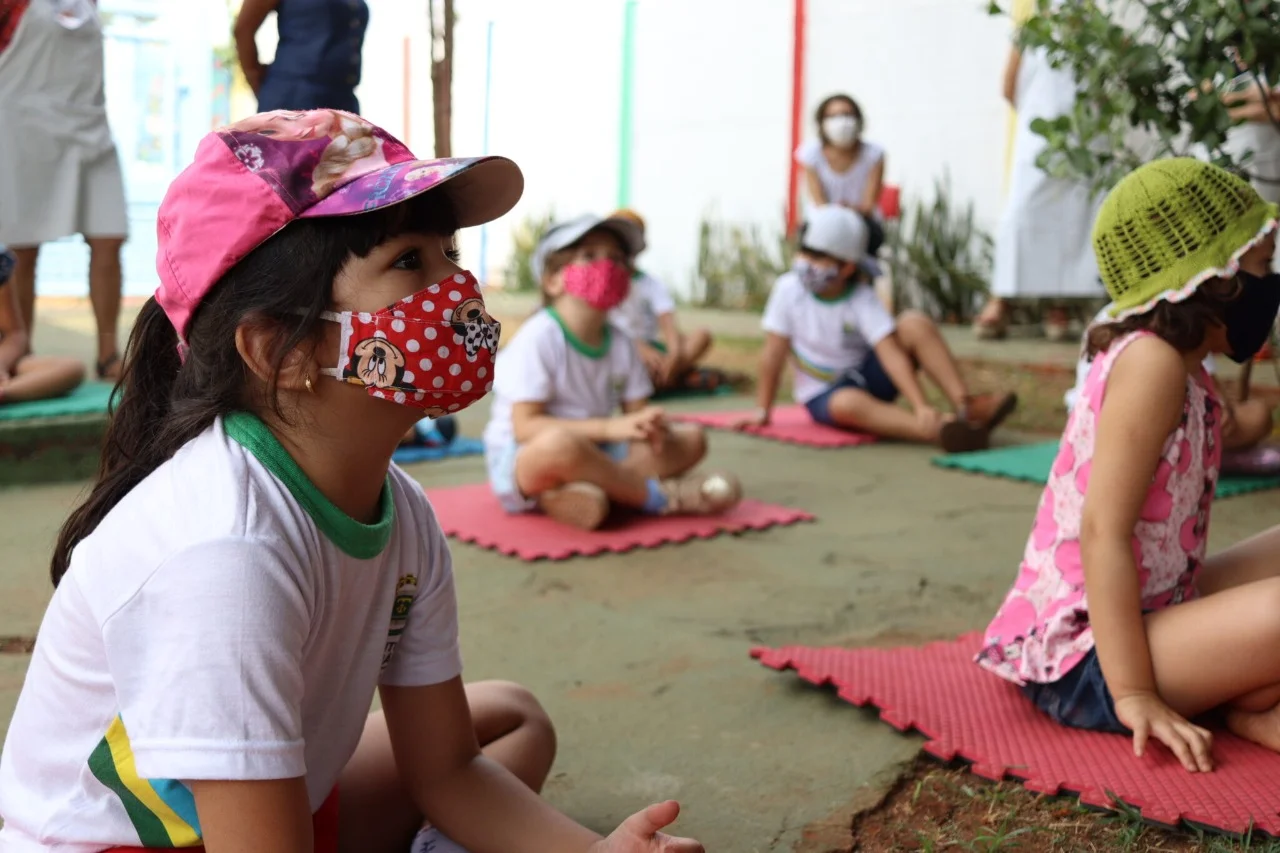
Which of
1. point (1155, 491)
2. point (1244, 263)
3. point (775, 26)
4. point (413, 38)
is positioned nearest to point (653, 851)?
point (1155, 491)

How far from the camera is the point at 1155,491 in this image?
2.11m

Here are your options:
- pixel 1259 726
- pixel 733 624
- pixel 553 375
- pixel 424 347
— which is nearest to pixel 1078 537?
pixel 1259 726

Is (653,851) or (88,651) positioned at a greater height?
(88,651)

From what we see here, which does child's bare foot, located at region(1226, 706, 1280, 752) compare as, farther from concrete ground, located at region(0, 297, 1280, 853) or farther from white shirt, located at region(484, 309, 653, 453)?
white shirt, located at region(484, 309, 653, 453)

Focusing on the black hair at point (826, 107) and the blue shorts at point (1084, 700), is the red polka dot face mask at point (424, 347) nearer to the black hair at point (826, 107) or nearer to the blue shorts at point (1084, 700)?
the blue shorts at point (1084, 700)

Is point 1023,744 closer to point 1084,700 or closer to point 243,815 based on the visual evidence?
point 1084,700

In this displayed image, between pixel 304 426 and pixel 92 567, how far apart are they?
250 mm

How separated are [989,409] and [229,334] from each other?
14.2ft

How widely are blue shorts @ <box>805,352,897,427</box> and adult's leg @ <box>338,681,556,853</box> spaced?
3.89 meters

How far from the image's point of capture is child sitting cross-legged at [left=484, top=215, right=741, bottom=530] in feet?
12.1

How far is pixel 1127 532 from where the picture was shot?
2018 millimetres

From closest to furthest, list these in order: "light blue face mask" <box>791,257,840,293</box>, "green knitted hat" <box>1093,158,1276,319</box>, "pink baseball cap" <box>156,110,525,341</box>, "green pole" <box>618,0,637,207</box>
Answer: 1. "pink baseball cap" <box>156,110,525,341</box>
2. "green knitted hat" <box>1093,158,1276,319</box>
3. "light blue face mask" <box>791,257,840,293</box>
4. "green pole" <box>618,0,637,207</box>

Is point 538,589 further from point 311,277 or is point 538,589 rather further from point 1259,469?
point 1259,469

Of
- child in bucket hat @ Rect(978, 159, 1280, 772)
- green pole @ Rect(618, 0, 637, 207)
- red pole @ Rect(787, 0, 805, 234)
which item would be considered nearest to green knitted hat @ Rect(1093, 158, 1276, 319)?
child in bucket hat @ Rect(978, 159, 1280, 772)
